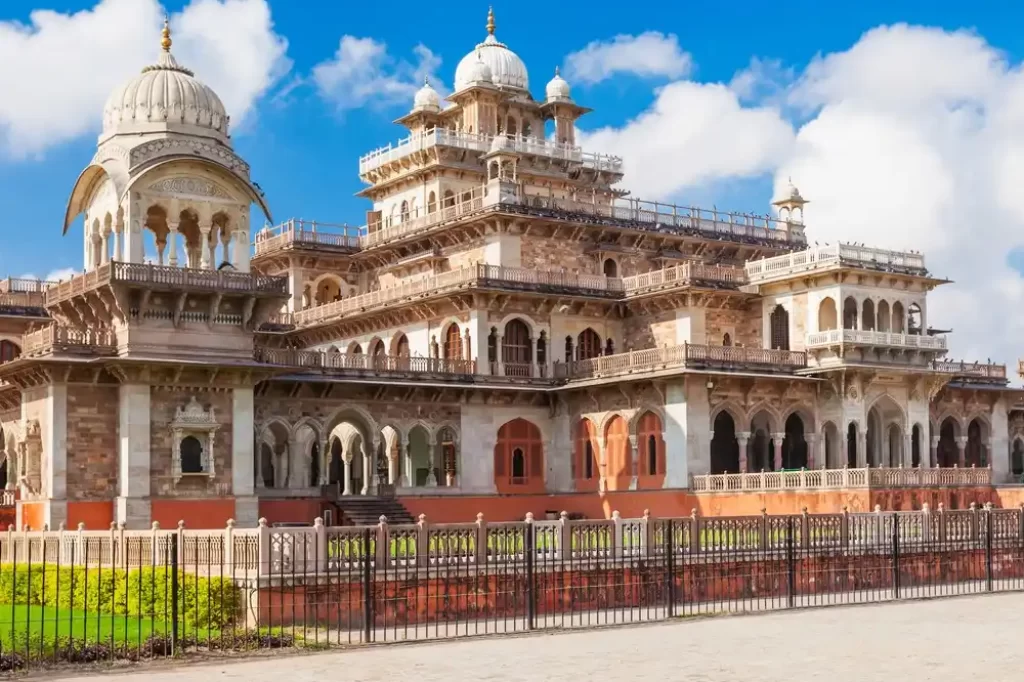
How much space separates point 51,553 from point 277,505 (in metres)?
12.5

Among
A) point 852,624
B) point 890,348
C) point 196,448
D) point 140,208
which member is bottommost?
point 852,624

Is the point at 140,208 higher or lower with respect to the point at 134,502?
higher

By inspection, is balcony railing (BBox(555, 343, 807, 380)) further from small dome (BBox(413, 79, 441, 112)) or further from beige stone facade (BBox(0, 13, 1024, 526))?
small dome (BBox(413, 79, 441, 112))

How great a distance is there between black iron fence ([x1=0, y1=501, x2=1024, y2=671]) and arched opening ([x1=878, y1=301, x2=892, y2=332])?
17788 millimetres

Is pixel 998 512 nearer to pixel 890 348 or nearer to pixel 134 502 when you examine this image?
pixel 890 348

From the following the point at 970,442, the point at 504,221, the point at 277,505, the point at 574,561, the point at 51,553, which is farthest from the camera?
the point at 970,442

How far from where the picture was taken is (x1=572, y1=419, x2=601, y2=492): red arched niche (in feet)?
153

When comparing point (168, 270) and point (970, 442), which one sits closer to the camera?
point (168, 270)

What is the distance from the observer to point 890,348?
45656 millimetres

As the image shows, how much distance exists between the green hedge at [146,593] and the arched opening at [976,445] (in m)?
37.7

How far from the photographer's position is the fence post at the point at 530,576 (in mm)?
22016

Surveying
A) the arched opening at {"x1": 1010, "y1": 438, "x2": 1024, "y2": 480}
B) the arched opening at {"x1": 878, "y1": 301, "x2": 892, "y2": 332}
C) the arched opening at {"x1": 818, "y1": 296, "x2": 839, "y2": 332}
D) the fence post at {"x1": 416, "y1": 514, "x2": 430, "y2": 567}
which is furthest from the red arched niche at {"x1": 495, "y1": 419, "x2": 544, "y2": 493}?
the arched opening at {"x1": 1010, "y1": 438, "x2": 1024, "y2": 480}

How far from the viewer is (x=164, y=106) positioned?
37375mm

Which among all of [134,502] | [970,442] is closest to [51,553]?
[134,502]
